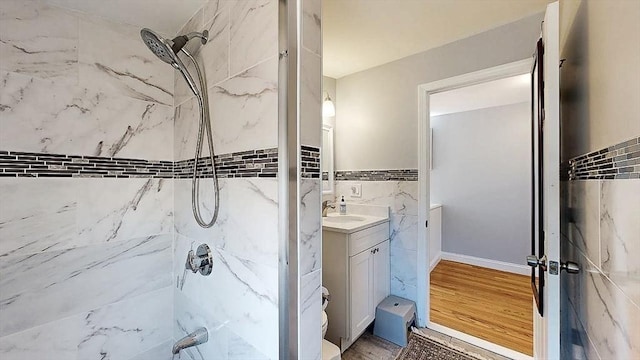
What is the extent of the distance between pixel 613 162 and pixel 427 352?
1707 mm

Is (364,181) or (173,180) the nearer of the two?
(173,180)

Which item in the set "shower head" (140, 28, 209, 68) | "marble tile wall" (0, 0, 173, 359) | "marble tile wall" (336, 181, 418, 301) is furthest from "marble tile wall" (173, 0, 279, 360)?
"marble tile wall" (336, 181, 418, 301)

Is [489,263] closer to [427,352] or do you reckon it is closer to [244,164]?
[427,352]

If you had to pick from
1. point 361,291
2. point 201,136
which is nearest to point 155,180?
point 201,136

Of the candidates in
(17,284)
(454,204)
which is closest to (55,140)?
Answer: (17,284)

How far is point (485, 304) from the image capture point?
2.51m

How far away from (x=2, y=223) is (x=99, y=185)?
342 millimetres

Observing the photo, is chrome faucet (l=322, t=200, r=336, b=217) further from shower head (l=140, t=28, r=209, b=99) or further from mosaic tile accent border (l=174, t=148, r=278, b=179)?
shower head (l=140, t=28, r=209, b=99)

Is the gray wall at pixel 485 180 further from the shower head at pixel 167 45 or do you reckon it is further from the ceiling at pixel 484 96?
the shower head at pixel 167 45

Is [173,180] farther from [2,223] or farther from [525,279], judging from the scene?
[525,279]

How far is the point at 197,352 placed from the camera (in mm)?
1254

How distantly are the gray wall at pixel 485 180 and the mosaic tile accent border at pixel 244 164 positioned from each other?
142 inches

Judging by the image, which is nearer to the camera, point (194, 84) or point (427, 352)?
point (194, 84)

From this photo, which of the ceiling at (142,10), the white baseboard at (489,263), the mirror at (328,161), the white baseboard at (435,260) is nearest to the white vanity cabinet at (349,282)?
the mirror at (328,161)
